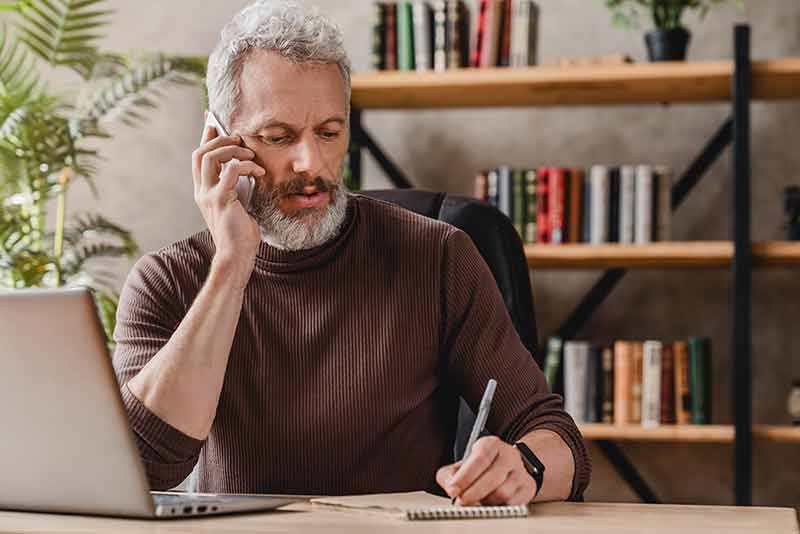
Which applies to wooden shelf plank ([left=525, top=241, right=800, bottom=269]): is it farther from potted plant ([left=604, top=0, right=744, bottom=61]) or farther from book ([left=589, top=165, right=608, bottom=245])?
potted plant ([left=604, top=0, right=744, bottom=61])

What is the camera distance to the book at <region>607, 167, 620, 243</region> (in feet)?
9.25

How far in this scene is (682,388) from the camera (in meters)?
2.77

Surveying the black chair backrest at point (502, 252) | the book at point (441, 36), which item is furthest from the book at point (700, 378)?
the black chair backrest at point (502, 252)

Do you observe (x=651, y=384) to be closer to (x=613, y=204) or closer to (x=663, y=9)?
(x=613, y=204)

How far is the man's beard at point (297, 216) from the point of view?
59.2 inches

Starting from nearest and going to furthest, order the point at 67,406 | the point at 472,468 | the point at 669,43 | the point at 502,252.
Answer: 1. the point at 67,406
2. the point at 472,468
3. the point at 502,252
4. the point at 669,43

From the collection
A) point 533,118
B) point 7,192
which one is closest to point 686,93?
point 533,118

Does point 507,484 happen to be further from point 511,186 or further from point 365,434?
point 511,186

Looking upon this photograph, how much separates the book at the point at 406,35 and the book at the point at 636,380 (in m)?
0.91

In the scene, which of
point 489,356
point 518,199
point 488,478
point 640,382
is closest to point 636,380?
point 640,382

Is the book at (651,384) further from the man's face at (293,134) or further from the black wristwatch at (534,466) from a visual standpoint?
the black wristwatch at (534,466)

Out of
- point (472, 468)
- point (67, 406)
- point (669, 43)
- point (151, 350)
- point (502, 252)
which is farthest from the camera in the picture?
point (669, 43)

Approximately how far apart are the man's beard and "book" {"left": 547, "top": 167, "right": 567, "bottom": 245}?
53.3 inches

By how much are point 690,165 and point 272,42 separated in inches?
69.4
